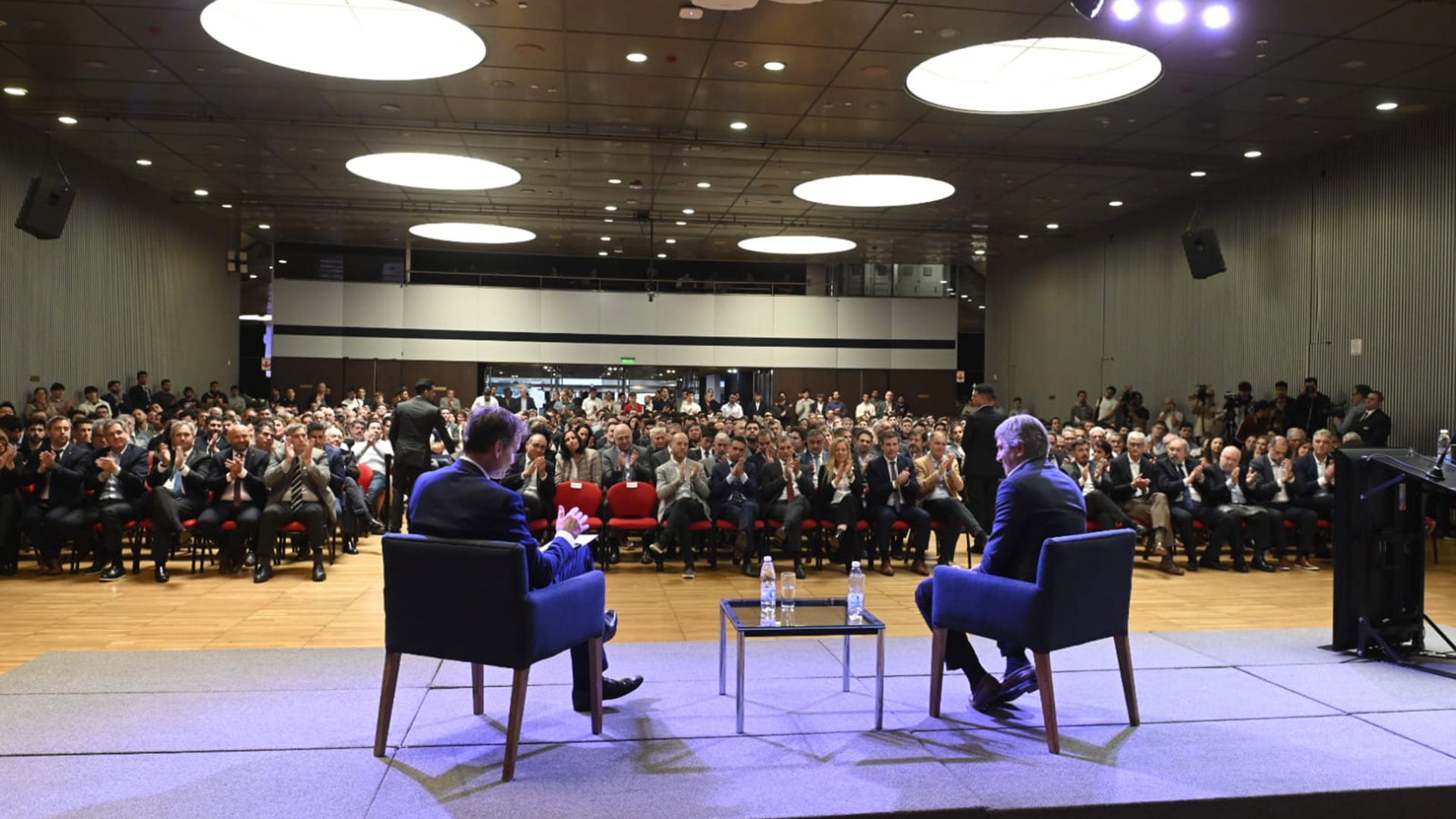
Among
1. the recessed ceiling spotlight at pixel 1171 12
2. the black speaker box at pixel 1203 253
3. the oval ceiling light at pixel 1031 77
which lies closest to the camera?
the recessed ceiling spotlight at pixel 1171 12

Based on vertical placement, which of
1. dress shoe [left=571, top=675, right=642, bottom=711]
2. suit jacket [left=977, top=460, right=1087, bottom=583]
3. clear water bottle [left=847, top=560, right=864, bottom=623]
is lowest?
dress shoe [left=571, top=675, right=642, bottom=711]

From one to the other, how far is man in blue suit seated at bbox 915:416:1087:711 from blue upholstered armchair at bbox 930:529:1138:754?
0.13m

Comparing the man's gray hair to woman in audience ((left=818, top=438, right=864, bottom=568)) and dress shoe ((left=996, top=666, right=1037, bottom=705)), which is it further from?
woman in audience ((left=818, top=438, right=864, bottom=568))

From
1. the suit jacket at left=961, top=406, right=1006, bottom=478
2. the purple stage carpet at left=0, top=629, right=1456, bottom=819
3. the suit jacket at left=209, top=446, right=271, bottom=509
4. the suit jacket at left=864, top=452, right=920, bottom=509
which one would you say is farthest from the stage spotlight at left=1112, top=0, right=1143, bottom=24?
the suit jacket at left=209, top=446, right=271, bottom=509

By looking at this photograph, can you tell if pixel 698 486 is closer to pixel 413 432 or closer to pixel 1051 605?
pixel 413 432

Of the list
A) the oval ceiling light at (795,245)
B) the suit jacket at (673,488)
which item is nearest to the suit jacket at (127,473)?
the suit jacket at (673,488)

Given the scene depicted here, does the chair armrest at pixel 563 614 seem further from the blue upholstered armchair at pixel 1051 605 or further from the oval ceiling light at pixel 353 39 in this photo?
the oval ceiling light at pixel 353 39

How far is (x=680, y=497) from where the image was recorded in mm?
8203

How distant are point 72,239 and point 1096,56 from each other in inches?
530

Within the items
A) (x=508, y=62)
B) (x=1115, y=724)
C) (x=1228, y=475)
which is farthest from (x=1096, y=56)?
(x=1115, y=724)

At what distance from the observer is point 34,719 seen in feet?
13.2

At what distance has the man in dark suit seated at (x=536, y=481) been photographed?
803 cm

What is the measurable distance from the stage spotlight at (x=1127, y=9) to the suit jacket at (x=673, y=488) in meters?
4.88

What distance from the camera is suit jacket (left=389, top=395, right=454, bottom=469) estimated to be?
9359mm
